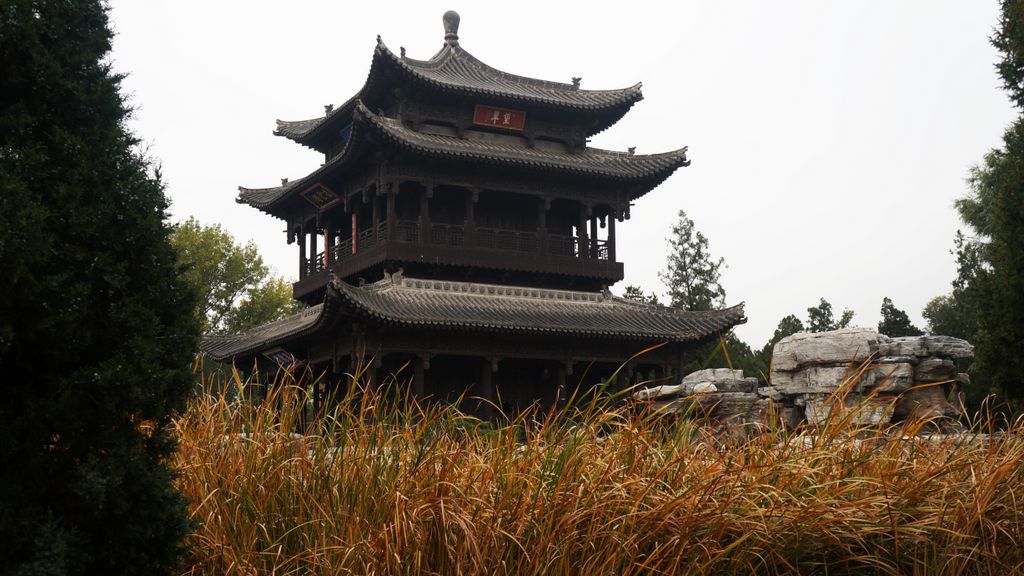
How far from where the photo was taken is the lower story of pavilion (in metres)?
20.6

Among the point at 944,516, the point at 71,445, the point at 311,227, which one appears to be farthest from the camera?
the point at 311,227

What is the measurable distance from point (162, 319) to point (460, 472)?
188 centimetres

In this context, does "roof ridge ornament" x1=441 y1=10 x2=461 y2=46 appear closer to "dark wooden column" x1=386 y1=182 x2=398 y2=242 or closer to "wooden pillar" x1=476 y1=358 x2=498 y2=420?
"dark wooden column" x1=386 y1=182 x2=398 y2=242

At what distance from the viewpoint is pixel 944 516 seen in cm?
519

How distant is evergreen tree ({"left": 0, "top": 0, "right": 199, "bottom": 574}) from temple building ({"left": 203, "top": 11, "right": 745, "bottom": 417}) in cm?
1560

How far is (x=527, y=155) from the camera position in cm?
2364

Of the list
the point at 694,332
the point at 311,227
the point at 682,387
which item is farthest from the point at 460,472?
the point at 311,227

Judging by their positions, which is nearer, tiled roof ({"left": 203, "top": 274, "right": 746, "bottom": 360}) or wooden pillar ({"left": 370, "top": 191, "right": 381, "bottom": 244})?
tiled roof ({"left": 203, "top": 274, "right": 746, "bottom": 360})

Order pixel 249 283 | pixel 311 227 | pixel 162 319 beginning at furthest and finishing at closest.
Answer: pixel 249 283, pixel 311 227, pixel 162 319

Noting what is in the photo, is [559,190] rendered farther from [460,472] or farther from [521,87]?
[460,472]

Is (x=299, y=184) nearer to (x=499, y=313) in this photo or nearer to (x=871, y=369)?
(x=499, y=313)

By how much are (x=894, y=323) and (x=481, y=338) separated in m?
18.7

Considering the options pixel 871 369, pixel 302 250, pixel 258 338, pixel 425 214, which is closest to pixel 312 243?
pixel 302 250

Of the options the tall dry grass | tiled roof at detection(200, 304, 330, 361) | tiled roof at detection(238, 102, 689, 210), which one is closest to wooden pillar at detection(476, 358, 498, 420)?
tiled roof at detection(200, 304, 330, 361)
